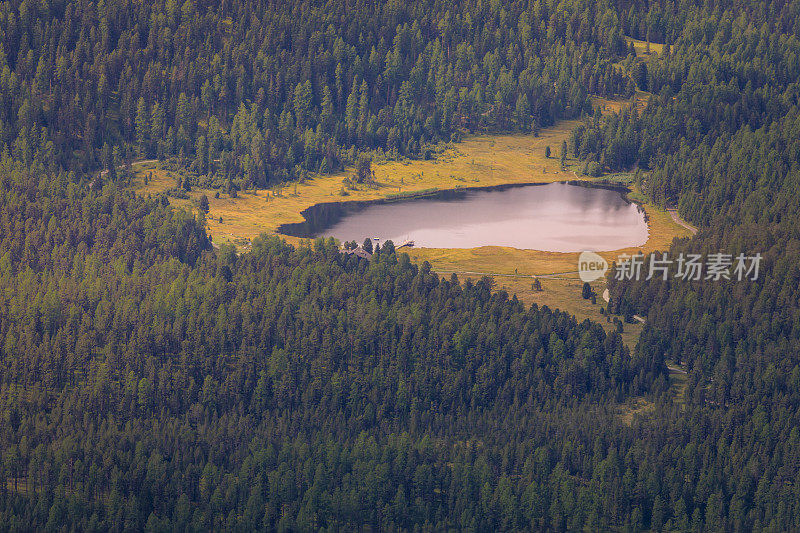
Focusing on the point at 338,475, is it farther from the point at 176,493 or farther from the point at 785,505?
the point at 785,505

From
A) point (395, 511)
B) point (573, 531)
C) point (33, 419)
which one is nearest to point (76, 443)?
point (33, 419)

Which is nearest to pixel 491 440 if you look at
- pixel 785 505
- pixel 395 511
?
pixel 395 511

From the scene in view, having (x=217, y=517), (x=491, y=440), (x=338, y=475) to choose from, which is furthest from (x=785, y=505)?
(x=217, y=517)

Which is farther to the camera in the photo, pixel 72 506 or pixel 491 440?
pixel 491 440

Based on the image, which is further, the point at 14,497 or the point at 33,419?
the point at 33,419

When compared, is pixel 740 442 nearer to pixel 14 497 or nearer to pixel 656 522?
pixel 656 522

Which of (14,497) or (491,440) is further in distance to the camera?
(491,440)

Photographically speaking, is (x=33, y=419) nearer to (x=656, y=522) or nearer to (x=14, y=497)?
(x=14, y=497)
